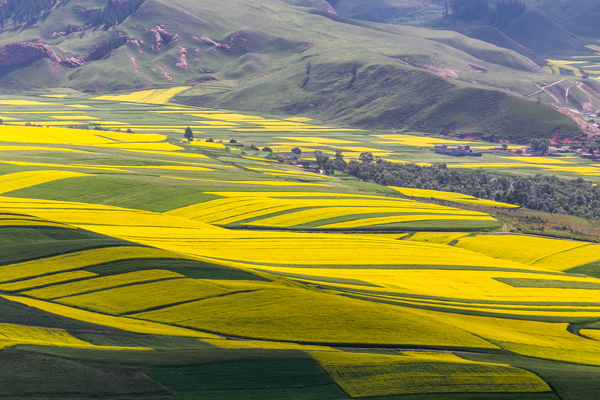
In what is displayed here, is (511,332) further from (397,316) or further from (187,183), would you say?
(187,183)

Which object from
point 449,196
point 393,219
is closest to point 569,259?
point 393,219

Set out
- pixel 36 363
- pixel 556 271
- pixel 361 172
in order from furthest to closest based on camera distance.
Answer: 1. pixel 361 172
2. pixel 556 271
3. pixel 36 363

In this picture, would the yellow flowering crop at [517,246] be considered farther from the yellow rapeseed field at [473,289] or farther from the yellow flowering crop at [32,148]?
the yellow flowering crop at [32,148]

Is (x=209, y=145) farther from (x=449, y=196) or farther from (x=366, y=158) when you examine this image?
(x=449, y=196)

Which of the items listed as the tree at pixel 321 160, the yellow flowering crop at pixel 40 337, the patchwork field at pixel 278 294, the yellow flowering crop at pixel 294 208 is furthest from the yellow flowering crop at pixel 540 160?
the yellow flowering crop at pixel 40 337

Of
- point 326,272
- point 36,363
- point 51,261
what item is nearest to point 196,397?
point 36,363

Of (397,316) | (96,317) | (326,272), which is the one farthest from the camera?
(326,272)
